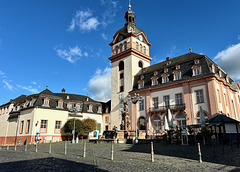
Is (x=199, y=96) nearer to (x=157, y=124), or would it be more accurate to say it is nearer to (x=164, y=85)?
(x=164, y=85)

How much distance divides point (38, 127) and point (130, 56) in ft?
77.1

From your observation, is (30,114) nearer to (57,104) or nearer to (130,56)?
(57,104)

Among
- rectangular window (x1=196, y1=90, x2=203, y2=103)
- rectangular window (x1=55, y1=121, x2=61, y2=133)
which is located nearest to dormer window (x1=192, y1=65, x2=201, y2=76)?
rectangular window (x1=196, y1=90, x2=203, y2=103)

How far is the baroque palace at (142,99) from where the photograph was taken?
91.9 ft

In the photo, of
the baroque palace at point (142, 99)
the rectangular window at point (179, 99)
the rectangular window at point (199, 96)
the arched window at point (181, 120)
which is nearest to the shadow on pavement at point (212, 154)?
the baroque palace at point (142, 99)

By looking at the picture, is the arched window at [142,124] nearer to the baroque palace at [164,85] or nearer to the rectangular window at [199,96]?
the baroque palace at [164,85]

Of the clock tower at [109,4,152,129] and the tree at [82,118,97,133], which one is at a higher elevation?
the clock tower at [109,4,152,129]

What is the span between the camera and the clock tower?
39.5 m

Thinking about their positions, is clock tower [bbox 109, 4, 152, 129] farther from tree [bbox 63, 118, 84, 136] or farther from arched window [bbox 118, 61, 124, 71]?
tree [bbox 63, 118, 84, 136]

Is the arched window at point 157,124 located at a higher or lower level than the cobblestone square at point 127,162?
higher

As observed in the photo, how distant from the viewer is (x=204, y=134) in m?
18.1

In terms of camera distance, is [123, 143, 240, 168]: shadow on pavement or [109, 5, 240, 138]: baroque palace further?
[109, 5, 240, 138]: baroque palace

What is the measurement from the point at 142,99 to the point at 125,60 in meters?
11.9

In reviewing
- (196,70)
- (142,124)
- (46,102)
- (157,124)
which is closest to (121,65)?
(142,124)
